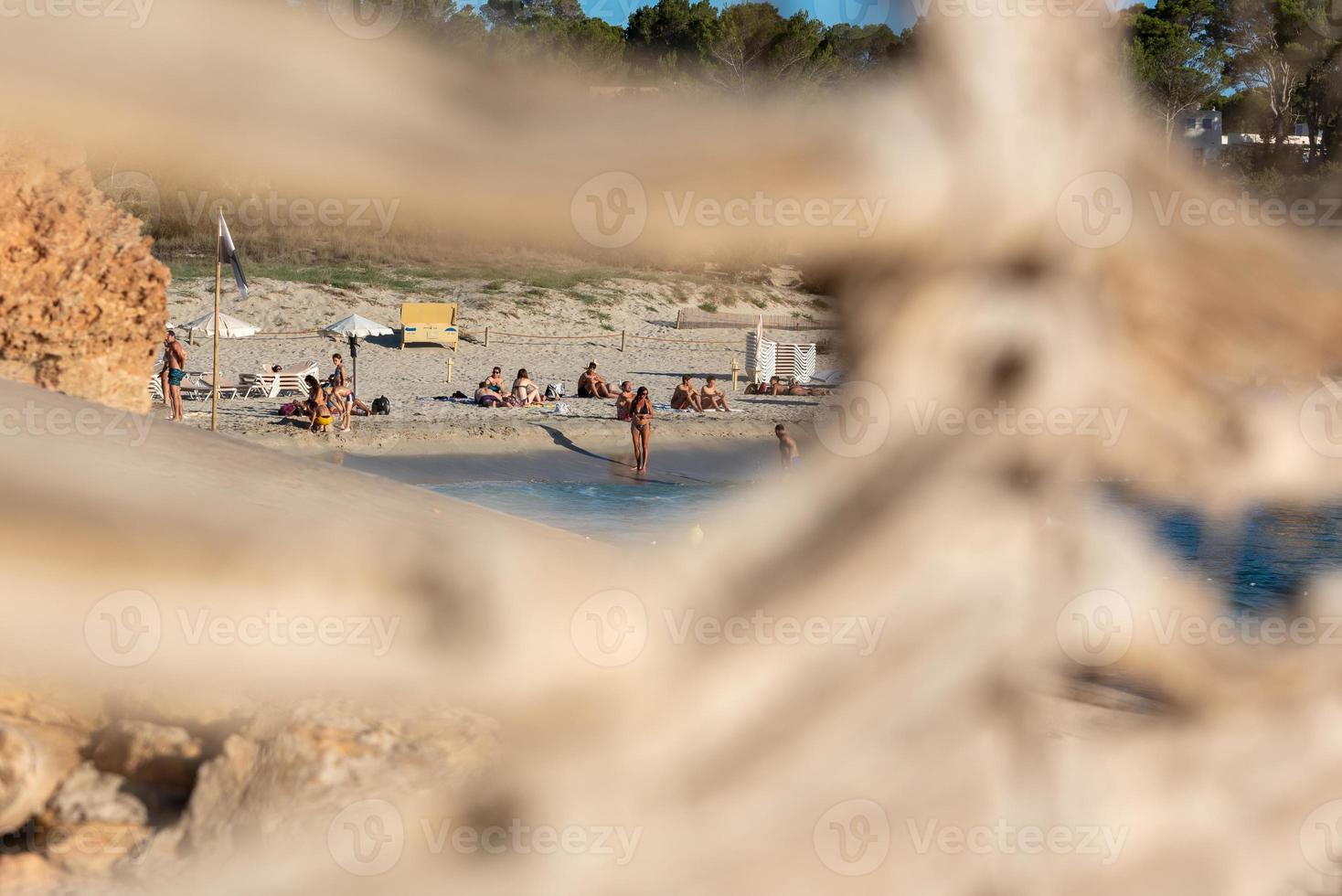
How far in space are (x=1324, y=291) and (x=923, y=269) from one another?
215mm

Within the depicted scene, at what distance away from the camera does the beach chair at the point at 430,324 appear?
2827 cm

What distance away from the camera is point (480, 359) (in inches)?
1113

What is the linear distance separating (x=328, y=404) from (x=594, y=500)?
15.6ft

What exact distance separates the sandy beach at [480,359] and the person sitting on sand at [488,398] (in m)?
0.31

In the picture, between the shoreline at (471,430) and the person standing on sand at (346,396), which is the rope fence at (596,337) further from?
the person standing on sand at (346,396)

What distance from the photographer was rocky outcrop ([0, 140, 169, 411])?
1.33 metres

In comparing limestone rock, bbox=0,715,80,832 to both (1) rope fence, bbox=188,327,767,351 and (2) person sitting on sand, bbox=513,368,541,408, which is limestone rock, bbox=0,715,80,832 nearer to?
(2) person sitting on sand, bbox=513,368,541,408

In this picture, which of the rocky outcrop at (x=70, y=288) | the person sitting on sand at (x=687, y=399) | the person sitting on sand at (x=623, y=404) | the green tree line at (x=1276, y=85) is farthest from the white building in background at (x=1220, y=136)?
the person sitting on sand at (x=687, y=399)

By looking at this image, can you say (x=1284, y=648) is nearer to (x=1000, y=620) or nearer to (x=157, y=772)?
(x=1000, y=620)

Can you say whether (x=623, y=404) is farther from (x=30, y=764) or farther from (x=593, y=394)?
(x=30, y=764)

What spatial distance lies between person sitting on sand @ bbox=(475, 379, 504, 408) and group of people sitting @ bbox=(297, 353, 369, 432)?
2.71m

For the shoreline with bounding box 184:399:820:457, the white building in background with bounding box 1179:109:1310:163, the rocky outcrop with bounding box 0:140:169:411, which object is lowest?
the shoreline with bounding box 184:399:820:457

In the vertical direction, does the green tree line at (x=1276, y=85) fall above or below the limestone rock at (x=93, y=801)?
above

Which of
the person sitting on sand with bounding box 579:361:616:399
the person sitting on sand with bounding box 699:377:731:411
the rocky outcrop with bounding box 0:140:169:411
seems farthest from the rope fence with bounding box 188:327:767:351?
the rocky outcrop with bounding box 0:140:169:411
